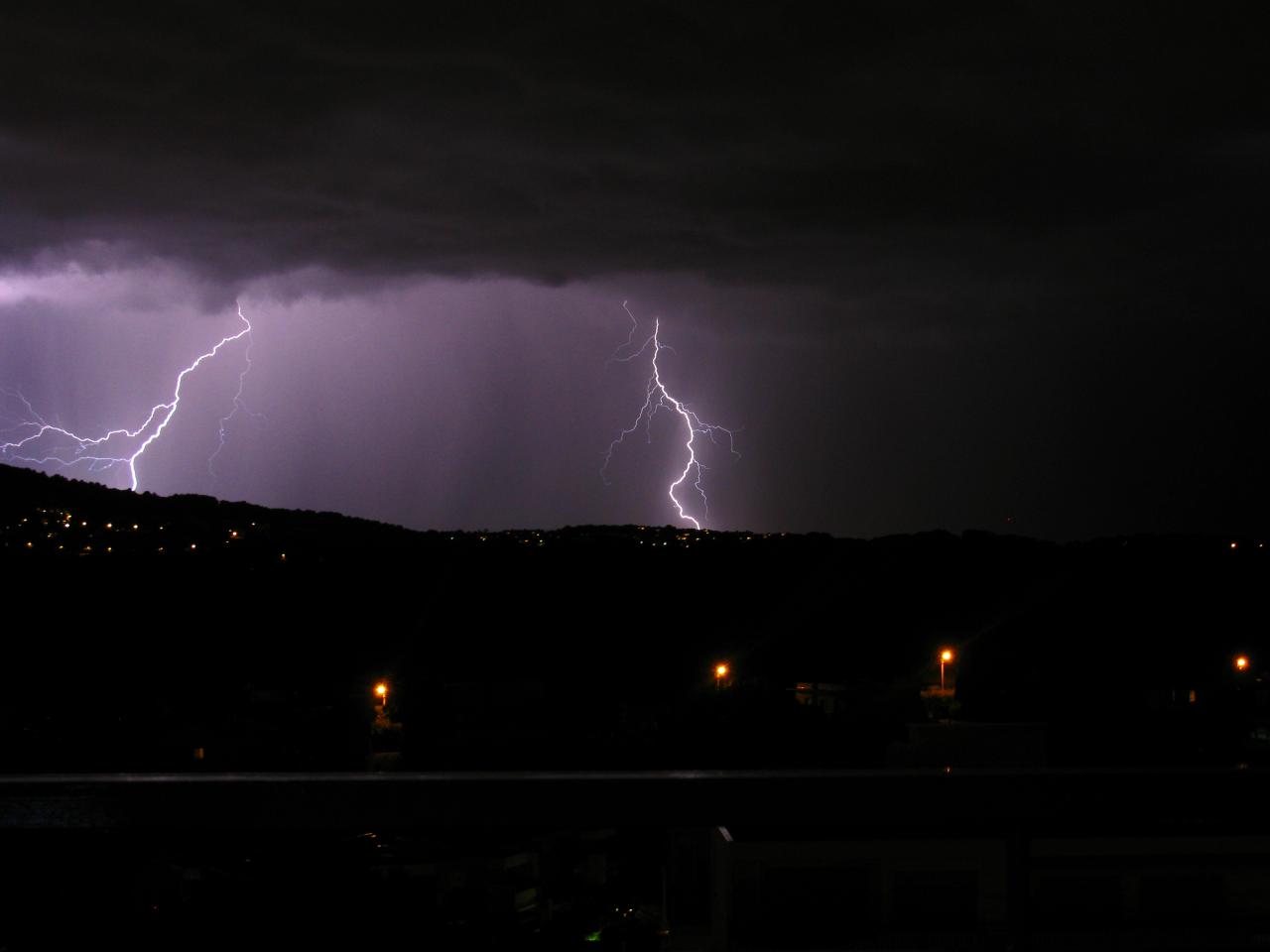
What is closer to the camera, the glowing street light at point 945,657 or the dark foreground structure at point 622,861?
the dark foreground structure at point 622,861

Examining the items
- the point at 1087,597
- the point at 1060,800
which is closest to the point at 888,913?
the point at 1060,800

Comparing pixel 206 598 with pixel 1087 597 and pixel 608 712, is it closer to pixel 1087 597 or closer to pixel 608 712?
pixel 608 712

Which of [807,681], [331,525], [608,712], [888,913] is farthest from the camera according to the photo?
[331,525]

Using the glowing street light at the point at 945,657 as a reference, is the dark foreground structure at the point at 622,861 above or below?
below

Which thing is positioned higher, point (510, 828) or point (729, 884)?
point (510, 828)

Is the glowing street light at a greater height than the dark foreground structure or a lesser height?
greater

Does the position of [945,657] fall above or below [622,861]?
above

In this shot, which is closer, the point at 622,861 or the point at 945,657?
the point at 622,861

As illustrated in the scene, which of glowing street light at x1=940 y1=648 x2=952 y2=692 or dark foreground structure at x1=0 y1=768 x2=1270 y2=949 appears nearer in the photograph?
dark foreground structure at x1=0 y1=768 x2=1270 y2=949
